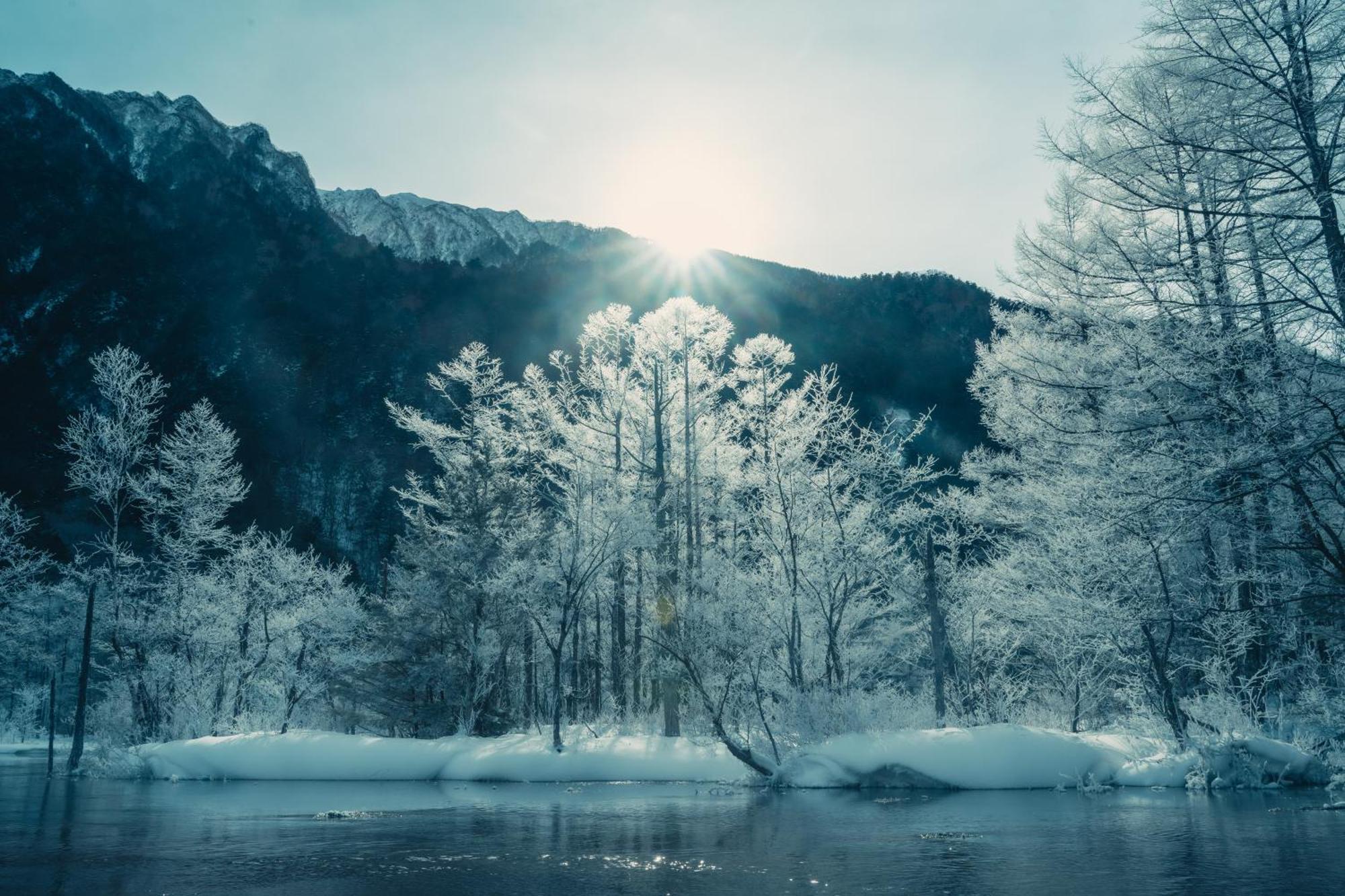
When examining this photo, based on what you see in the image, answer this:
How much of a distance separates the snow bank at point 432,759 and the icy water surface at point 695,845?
3.27m

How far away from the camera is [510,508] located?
22.9m

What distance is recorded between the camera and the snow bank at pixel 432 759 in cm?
1691

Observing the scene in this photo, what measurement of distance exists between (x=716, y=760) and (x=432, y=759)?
6483 mm

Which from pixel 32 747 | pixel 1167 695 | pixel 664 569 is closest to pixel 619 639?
pixel 664 569

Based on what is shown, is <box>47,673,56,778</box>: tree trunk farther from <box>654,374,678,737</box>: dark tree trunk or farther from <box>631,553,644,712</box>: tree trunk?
<box>654,374,678,737</box>: dark tree trunk

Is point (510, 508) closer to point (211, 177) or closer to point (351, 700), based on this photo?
point (351, 700)

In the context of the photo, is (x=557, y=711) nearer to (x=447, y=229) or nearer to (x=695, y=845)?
(x=695, y=845)

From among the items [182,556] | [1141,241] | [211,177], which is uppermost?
[211,177]

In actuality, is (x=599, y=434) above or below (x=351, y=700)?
above

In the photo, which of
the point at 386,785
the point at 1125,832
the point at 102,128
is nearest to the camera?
the point at 1125,832

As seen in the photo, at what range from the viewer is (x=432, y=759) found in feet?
59.7

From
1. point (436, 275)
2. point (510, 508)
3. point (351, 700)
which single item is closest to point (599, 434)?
point (510, 508)

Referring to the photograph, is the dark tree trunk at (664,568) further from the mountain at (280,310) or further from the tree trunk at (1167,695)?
the mountain at (280,310)

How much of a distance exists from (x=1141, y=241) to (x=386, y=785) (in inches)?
654
